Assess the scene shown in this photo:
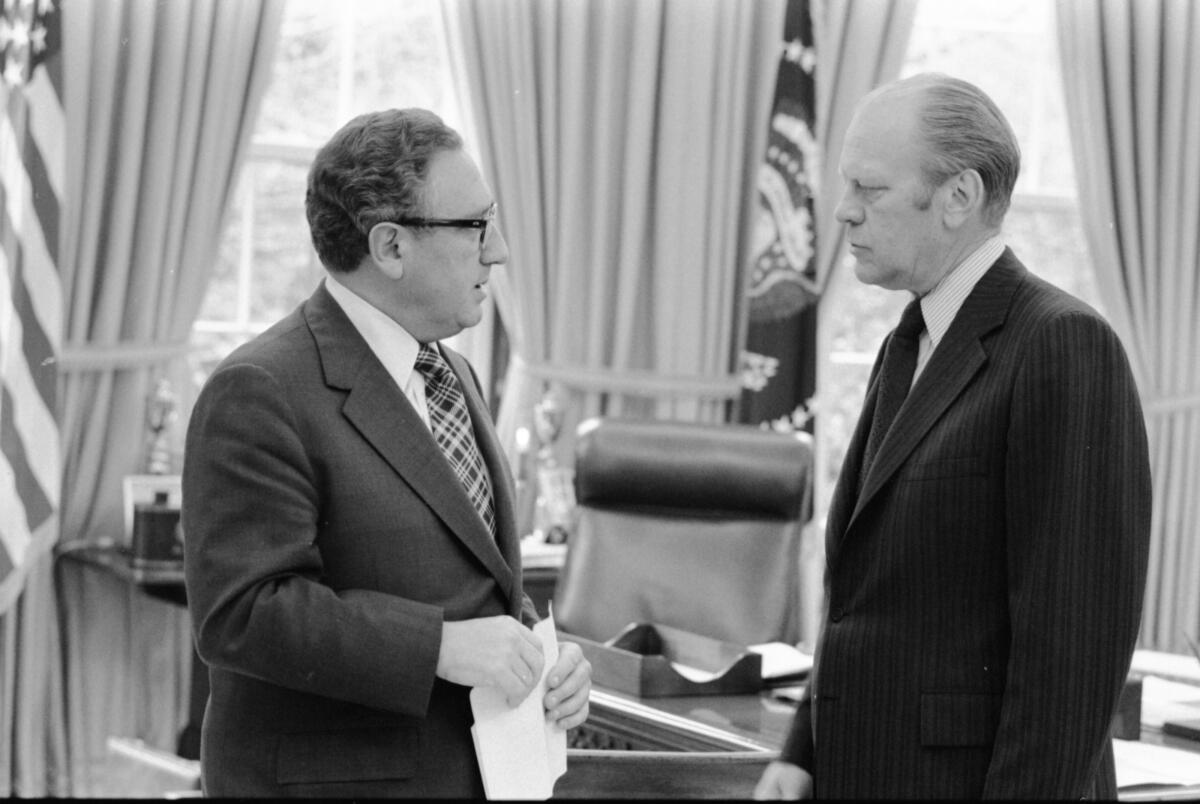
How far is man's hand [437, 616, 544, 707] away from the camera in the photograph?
5.56ft

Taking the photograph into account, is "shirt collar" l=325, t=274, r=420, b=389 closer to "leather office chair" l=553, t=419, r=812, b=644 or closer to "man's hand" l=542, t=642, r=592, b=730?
"man's hand" l=542, t=642, r=592, b=730

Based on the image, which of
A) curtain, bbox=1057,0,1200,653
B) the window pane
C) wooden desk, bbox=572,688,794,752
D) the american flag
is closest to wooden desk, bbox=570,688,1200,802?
wooden desk, bbox=572,688,794,752

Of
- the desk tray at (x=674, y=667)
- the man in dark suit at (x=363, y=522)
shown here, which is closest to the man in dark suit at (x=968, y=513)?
the man in dark suit at (x=363, y=522)

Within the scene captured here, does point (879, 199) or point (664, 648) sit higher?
point (879, 199)

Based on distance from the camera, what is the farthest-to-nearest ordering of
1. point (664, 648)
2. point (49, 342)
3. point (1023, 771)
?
point (49, 342) → point (664, 648) → point (1023, 771)

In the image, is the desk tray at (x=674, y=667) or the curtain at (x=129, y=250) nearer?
the desk tray at (x=674, y=667)

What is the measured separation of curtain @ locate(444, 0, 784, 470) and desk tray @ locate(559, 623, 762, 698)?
1925 mm

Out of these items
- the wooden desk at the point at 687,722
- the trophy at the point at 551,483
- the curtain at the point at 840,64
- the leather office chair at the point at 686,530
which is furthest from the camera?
the curtain at the point at 840,64

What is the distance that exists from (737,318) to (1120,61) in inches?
62.0

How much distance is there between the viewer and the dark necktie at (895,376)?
1.86 m

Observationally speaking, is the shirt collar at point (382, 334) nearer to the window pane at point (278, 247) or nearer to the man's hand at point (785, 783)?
the man's hand at point (785, 783)

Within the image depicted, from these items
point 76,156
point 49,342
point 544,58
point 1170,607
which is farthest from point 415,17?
point 1170,607

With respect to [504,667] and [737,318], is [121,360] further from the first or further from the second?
[504,667]

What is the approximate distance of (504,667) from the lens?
1.71 m
